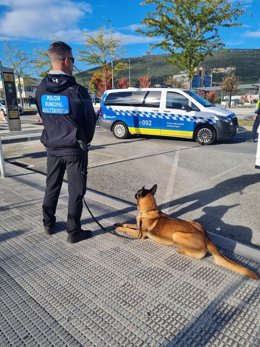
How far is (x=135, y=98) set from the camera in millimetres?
10461

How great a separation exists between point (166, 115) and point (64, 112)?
24.8 ft

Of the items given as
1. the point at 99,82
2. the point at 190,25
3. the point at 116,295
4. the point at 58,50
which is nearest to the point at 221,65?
the point at 99,82

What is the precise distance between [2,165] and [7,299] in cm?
382

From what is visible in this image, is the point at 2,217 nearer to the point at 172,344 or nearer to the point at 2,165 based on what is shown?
the point at 2,165

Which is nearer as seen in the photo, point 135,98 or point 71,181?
point 71,181

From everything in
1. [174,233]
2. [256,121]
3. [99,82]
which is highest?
[99,82]

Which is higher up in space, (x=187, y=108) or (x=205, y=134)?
(x=187, y=108)

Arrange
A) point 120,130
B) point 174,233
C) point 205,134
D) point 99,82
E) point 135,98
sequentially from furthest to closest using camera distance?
1. point 99,82
2. point 120,130
3. point 135,98
4. point 205,134
5. point 174,233

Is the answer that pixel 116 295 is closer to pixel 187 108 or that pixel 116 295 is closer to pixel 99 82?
pixel 187 108

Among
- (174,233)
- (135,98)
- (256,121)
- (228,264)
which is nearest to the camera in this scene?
(228,264)

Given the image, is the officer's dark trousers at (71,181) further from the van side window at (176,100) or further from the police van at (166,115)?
the van side window at (176,100)

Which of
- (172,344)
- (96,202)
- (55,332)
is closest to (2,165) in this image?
(96,202)

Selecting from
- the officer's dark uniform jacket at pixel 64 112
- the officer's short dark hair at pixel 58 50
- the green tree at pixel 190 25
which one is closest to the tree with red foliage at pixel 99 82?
the green tree at pixel 190 25

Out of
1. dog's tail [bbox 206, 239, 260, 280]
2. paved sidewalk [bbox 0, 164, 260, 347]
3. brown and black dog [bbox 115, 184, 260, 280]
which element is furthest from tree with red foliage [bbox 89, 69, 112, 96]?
dog's tail [bbox 206, 239, 260, 280]
